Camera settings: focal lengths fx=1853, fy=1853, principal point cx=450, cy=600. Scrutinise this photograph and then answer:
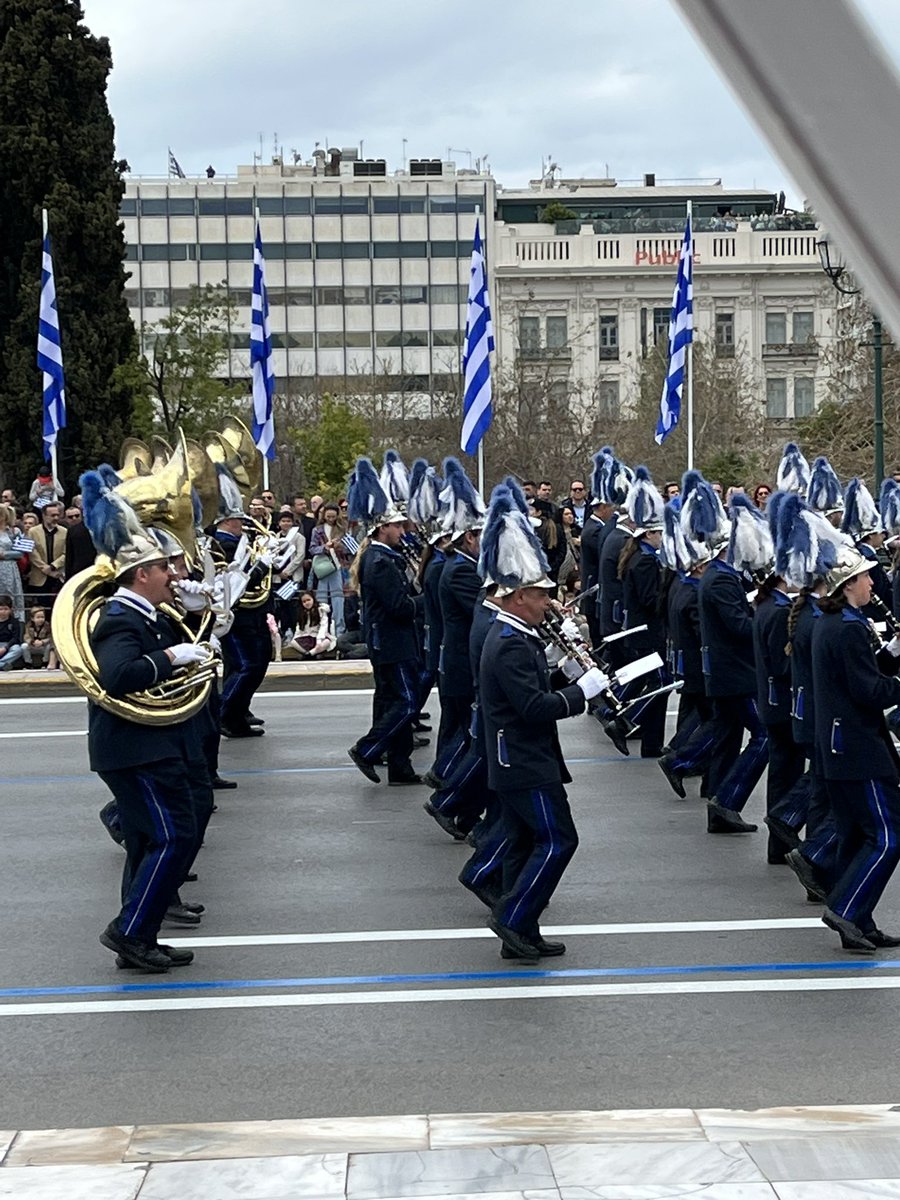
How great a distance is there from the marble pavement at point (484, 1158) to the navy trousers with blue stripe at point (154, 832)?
2223mm

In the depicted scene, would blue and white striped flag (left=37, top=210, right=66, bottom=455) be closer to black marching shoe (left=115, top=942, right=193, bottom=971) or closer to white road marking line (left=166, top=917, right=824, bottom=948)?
white road marking line (left=166, top=917, right=824, bottom=948)

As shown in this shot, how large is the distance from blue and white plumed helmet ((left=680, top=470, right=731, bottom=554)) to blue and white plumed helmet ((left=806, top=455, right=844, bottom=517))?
3903 millimetres

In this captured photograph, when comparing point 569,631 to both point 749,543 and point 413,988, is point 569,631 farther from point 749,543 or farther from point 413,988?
point 413,988

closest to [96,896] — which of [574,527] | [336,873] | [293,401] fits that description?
[336,873]

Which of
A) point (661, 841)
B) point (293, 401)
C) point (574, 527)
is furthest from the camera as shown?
point (293, 401)

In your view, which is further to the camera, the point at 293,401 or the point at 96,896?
the point at 293,401

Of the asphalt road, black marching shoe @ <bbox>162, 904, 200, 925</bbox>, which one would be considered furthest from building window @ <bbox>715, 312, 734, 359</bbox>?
black marching shoe @ <bbox>162, 904, 200, 925</bbox>

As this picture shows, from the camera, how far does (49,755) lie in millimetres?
15633

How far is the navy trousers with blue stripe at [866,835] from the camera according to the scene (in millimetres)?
8133

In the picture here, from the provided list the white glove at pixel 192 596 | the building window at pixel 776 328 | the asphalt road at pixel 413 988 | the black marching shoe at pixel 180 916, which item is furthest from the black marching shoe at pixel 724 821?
Result: the building window at pixel 776 328

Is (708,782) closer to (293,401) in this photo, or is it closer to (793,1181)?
(793,1181)

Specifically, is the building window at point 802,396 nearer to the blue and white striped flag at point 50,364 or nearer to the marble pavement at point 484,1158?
the blue and white striped flag at point 50,364

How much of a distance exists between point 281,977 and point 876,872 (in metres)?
2.66

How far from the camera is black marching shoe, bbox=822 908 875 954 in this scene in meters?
8.33
